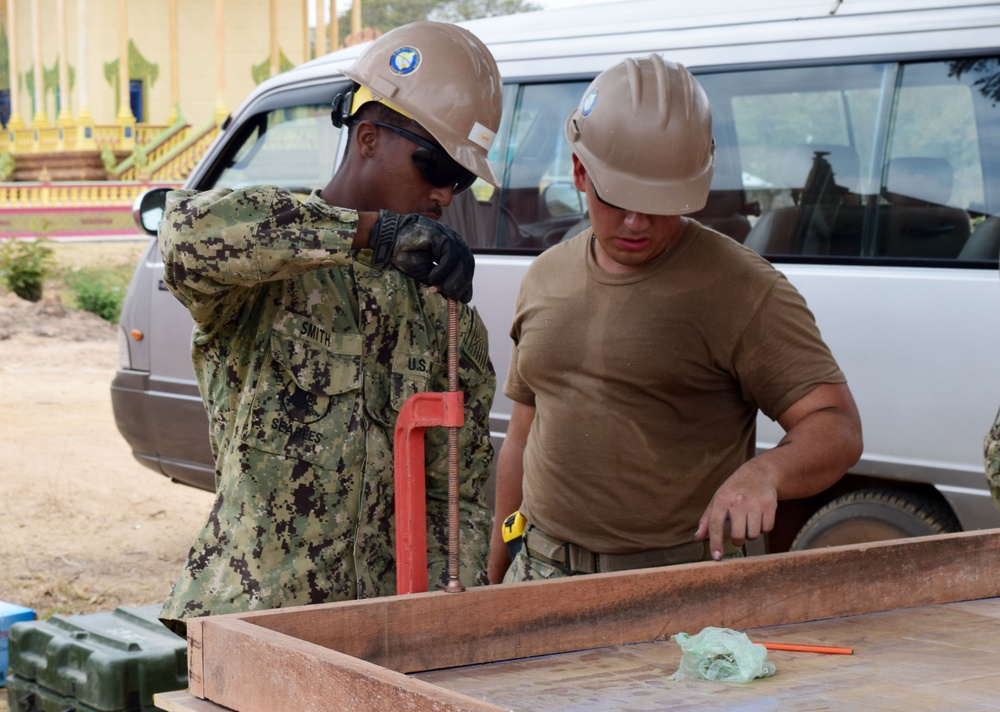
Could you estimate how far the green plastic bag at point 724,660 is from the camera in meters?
1.93

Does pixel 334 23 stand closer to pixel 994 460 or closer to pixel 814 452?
pixel 814 452

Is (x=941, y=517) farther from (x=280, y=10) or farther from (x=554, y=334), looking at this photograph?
(x=280, y=10)

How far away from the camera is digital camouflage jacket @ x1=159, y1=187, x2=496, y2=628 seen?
7.27ft

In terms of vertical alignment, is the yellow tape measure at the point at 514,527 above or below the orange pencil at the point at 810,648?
below

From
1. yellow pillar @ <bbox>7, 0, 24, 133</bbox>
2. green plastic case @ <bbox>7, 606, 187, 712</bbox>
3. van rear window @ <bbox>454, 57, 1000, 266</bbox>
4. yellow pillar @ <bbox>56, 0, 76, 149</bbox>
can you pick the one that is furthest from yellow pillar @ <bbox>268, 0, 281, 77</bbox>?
green plastic case @ <bbox>7, 606, 187, 712</bbox>

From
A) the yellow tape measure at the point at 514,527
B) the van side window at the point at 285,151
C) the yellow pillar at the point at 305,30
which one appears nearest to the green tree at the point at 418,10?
the yellow pillar at the point at 305,30

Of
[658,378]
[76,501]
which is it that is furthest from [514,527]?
[76,501]

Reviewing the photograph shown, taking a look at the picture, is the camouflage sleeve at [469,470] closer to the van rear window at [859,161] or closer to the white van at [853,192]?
the white van at [853,192]

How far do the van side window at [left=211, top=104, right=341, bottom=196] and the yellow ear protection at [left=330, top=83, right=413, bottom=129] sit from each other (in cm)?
324

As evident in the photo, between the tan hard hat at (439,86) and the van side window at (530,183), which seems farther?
the van side window at (530,183)

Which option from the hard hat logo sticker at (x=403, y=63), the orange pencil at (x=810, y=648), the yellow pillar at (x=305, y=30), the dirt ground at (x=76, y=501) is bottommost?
the dirt ground at (x=76, y=501)

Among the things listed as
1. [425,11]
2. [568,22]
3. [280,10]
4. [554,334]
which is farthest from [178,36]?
[554,334]

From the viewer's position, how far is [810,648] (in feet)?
6.93

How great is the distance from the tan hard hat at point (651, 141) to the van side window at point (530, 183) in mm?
2334
